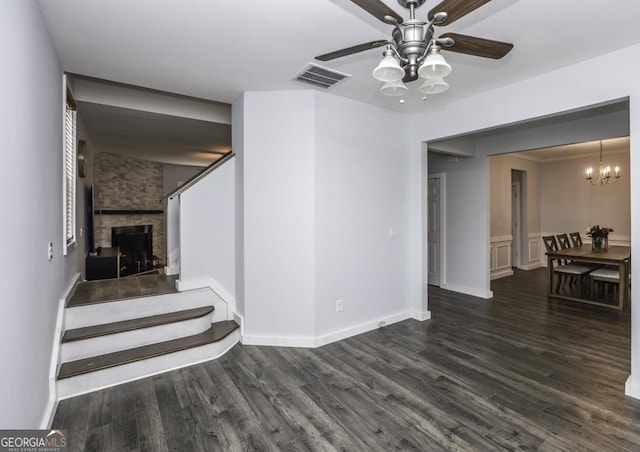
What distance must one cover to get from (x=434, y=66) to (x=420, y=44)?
5.1 inches

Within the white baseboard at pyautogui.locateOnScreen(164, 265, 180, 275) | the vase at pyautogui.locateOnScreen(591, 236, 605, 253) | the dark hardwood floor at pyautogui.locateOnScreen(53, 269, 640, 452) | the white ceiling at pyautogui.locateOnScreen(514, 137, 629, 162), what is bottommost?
the dark hardwood floor at pyautogui.locateOnScreen(53, 269, 640, 452)

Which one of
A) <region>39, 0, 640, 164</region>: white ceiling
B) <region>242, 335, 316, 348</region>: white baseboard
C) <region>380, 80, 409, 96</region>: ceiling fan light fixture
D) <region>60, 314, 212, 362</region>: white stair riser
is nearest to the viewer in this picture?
<region>380, 80, 409, 96</region>: ceiling fan light fixture

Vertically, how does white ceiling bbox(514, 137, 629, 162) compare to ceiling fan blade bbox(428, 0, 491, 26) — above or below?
above

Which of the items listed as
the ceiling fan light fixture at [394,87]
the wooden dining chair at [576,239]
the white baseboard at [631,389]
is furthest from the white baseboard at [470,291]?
the ceiling fan light fixture at [394,87]

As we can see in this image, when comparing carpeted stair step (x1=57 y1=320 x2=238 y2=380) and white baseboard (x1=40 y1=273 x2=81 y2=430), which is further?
carpeted stair step (x1=57 y1=320 x2=238 y2=380)

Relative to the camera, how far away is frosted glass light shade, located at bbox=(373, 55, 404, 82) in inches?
63.4

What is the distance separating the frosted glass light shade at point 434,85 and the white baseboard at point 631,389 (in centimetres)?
265

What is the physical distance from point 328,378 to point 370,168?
7.56 ft

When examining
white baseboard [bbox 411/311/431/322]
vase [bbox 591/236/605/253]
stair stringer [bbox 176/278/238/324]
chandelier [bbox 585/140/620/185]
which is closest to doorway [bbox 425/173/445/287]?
white baseboard [bbox 411/311/431/322]

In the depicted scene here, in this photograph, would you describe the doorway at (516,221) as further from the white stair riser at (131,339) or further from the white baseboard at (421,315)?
the white stair riser at (131,339)

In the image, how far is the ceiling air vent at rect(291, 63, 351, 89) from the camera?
283 centimetres

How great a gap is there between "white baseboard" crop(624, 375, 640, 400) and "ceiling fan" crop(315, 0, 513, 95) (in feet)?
8.64

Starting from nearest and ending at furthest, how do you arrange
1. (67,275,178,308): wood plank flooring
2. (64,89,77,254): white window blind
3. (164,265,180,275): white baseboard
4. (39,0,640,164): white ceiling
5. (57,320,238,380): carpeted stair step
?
(39,0,640,164): white ceiling, (57,320,238,380): carpeted stair step, (67,275,178,308): wood plank flooring, (64,89,77,254): white window blind, (164,265,180,275): white baseboard

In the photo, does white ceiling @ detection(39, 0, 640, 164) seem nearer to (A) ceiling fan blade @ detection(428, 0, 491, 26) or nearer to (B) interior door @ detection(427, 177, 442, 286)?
(A) ceiling fan blade @ detection(428, 0, 491, 26)
